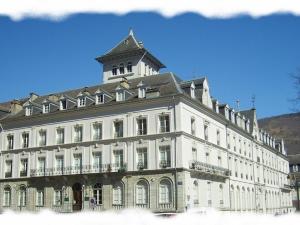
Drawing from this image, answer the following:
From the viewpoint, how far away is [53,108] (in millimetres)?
48125

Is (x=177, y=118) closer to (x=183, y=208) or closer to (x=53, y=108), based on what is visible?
(x=183, y=208)

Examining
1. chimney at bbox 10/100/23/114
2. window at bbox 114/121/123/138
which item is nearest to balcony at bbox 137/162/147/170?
window at bbox 114/121/123/138

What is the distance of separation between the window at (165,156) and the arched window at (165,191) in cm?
141

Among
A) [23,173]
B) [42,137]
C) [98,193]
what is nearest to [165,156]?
[98,193]

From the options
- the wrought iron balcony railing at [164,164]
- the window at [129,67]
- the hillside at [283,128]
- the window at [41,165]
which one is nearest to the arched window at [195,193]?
the wrought iron balcony railing at [164,164]

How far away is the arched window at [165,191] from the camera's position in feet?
130

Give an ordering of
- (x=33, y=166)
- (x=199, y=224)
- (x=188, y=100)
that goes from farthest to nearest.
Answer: (x=33, y=166) → (x=188, y=100) → (x=199, y=224)

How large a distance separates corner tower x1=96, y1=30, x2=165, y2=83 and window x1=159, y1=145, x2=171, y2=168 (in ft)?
57.7

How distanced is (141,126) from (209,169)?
8.14 meters

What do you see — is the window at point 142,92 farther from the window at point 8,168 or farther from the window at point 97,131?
the window at point 8,168

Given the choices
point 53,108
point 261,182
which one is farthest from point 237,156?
point 53,108

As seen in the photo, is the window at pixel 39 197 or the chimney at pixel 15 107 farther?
the chimney at pixel 15 107

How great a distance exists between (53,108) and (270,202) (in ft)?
126

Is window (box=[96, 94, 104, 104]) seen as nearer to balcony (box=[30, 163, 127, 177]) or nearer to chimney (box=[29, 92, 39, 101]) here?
balcony (box=[30, 163, 127, 177])
